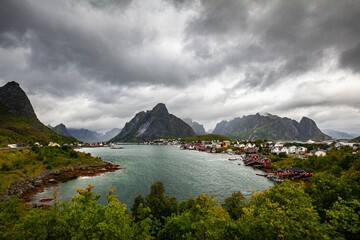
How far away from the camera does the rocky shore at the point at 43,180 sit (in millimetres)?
78375

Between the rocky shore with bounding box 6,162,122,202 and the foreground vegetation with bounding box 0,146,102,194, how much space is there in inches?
111

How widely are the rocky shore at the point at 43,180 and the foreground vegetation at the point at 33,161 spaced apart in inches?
111

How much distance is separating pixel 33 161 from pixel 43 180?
25684 millimetres

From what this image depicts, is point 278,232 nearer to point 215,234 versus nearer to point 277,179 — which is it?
point 215,234

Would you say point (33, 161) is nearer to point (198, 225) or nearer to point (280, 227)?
point (198, 225)

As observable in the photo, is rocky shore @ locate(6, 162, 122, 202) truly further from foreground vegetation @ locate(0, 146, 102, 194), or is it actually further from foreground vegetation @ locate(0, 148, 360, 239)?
foreground vegetation @ locate(0, 148, 360, 239)

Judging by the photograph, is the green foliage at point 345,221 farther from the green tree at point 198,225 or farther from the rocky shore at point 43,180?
the rocky shore at point 43,180

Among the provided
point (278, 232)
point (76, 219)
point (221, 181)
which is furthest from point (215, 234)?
point (221, 181)

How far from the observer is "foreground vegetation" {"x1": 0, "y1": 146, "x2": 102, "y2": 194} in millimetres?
92175

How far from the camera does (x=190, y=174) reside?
396 feet

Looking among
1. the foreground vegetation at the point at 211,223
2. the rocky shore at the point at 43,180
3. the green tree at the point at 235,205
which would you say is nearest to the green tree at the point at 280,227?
the foreground vegetation at the point at 211,223

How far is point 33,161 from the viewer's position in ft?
388

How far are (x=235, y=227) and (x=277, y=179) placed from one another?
3775 inches

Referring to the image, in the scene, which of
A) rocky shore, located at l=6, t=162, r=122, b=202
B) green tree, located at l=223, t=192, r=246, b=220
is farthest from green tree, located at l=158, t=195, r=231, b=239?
rocky shore, located at l=6, t=162, r=122, b=202
